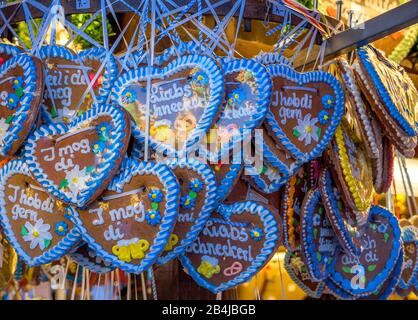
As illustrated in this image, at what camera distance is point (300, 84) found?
1315 millimetres

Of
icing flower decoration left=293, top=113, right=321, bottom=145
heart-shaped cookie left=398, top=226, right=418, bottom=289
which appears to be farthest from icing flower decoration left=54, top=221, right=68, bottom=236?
heart-shaped cookie left=398, top=226, right=418, bottom=289

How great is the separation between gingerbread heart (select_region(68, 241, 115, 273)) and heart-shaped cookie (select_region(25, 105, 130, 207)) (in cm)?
17

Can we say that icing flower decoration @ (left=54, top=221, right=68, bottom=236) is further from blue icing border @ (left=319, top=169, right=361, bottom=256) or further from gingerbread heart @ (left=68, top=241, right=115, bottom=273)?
blue icing border @ (left=319, top=169, right=361, bottom=256)

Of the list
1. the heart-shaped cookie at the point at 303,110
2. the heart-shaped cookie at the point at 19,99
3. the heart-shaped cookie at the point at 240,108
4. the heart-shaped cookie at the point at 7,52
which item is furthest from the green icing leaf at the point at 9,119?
the heart-shaped cookie at the point at 303,110

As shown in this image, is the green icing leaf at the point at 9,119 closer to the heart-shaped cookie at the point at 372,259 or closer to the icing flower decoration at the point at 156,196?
the icing flower decoration at the point at 156,196

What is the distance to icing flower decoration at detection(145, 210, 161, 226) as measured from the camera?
110cm

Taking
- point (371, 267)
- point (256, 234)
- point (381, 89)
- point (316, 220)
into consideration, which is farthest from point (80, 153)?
point (371, 267)

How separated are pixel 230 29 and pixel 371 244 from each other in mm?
780

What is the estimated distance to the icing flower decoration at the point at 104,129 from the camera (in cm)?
116

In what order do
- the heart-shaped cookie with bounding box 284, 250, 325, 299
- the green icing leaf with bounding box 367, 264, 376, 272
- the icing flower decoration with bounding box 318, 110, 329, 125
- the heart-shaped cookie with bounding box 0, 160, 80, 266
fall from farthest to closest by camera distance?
the heart-shaped cookie with bounding box 284, 250, 325, 299
the green icing leaf with bounding box 367, 264, 376, 272
the icing flower decoration with bounding box 318, 110, 329, 125
the heart-shaped cookie with bounding box 0, 160, 80, 266

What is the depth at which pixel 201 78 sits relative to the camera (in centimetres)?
118

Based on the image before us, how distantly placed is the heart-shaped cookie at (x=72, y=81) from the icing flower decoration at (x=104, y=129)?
0.11m

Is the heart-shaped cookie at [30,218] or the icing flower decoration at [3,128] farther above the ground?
the icing flower decoration at [3,128]

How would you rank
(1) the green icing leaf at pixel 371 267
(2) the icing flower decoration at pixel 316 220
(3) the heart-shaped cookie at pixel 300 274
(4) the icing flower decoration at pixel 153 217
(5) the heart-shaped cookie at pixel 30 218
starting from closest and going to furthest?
1. (4) the icing flower decoration at pixel 153 217
2. (5) the heart-shaped cookie at pixel 30 218
3. (2) the icing flower decoration at pixel 316 220
4. (1) the green icing leaf at pixel 371 267
5. (3) the heart-shaped cookie at pixel 300 274
